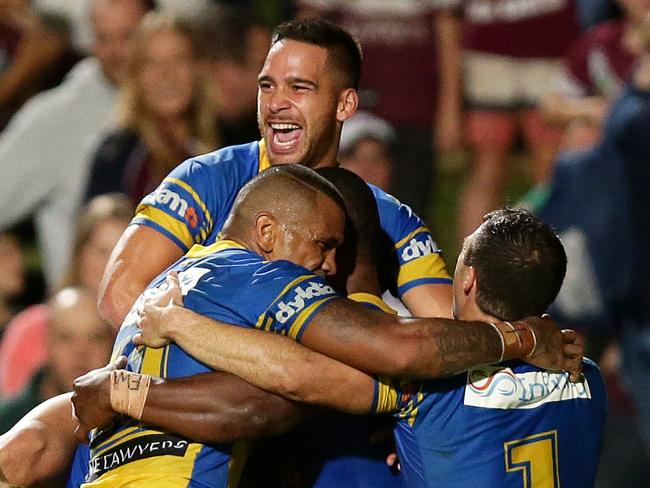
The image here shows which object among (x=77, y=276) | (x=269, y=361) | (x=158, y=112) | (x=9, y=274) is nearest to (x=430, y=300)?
(x=269, y=361)

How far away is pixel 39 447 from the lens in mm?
4523

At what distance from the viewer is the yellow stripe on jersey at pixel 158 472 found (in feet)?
12.7

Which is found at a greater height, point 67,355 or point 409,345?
point 409,345

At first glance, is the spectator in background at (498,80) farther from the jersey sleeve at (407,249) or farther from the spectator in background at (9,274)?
the jersey sleeve at (407,249)

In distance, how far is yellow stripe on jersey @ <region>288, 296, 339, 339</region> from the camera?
12.6ft

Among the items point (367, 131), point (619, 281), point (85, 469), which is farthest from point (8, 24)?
point (85, 469)

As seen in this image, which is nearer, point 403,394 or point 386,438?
point 403,394

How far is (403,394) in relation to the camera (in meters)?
4.04

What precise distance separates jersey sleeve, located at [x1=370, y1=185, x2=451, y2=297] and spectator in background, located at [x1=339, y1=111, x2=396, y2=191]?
3.25m

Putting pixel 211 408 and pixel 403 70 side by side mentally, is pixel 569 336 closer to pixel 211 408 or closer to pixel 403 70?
pixel 211 408

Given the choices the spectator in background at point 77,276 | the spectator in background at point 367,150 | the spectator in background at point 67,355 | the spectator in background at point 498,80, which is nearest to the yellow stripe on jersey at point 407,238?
the spectator in background at point 67,355

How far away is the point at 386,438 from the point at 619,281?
4.31 metres

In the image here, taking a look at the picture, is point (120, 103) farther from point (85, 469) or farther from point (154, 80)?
point (85, 469)

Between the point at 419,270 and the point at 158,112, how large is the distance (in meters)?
4.13
